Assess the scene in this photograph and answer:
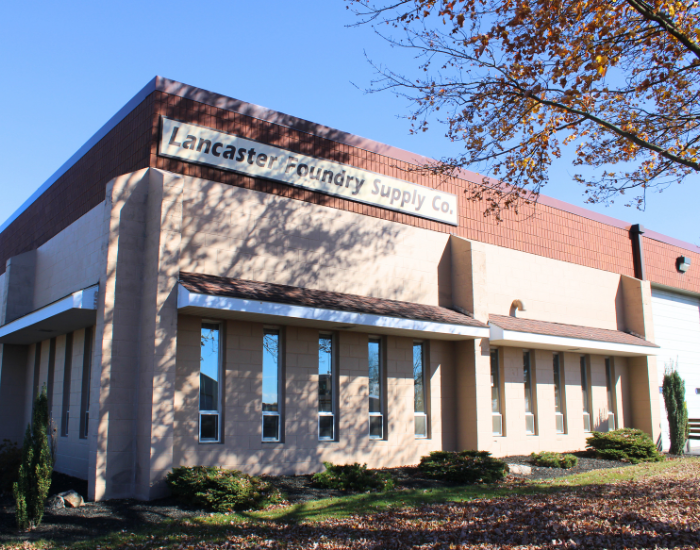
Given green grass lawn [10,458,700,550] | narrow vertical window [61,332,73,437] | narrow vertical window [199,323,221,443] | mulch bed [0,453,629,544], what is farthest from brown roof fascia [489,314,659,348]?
narrow vertical window [61,332,73,437]

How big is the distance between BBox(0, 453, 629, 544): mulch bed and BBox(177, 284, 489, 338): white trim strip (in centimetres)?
338

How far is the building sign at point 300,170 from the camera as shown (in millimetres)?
13086

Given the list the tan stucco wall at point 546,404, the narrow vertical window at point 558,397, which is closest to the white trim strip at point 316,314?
the tan stucco wall at point 546,404

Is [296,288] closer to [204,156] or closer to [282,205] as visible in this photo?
[282,205]

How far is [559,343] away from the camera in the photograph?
1822cm

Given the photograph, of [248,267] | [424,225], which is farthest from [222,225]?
[424,225]

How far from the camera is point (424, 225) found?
1731 centimetres

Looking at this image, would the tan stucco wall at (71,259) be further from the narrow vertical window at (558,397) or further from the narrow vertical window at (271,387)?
the narrow vertical window at (558,397)

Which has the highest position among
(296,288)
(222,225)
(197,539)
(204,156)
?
(204,156)

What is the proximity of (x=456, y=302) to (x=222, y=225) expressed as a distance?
7340 millimetres

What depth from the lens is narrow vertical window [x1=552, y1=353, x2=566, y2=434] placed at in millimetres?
19609

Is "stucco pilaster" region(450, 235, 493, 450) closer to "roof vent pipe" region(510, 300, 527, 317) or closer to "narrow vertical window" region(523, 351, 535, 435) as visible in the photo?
"roof vent pipe" region(510, 300, 527, 317)

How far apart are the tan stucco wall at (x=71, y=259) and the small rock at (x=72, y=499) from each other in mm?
4226

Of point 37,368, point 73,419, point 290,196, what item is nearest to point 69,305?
point 73,419
